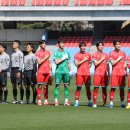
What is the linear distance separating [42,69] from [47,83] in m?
0.44

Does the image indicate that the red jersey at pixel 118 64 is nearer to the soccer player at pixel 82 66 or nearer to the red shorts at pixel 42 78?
the soccer player at pixel 82 66

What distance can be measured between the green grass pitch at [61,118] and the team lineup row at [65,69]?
2.20 ft

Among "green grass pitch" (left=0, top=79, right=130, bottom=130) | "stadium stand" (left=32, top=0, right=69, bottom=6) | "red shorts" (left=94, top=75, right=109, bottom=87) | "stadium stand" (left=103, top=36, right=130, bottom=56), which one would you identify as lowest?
"green grass pitch" (left=0, top=79, right=130, bottom=130)

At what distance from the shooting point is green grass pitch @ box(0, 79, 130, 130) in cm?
1266

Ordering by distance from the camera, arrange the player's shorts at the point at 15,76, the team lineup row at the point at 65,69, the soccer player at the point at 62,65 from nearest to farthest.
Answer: the team lineup row at the point at 65,69 → the soccer player at the point at 62,65 → the player's shorts at the point at 15,76

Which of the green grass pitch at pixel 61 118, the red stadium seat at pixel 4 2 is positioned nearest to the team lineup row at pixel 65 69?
the green grass pitch at pixel 61 118

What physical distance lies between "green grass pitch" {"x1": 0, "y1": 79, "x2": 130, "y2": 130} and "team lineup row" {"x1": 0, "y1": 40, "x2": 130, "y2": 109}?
0.67 meters

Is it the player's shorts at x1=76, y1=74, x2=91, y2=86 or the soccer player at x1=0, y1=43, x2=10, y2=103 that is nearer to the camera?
the player's shorts at x1=76, y1=74, x2=91, y2=86

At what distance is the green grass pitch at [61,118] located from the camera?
1266cm

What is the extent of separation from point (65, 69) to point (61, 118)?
3734 mm

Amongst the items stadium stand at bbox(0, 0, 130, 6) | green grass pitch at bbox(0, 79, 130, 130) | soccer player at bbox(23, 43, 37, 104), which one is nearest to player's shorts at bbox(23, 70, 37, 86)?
soccer player at bbox(23, 43, 37, 104)

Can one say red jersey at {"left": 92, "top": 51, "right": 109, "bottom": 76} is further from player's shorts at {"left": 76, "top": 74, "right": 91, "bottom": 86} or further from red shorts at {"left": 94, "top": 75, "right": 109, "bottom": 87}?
player's shorts at {"left": 76, "top": 74, "right": 91, "bottom": 86}

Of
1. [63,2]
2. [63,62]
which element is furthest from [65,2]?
[63,62]

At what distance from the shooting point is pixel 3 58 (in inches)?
720
